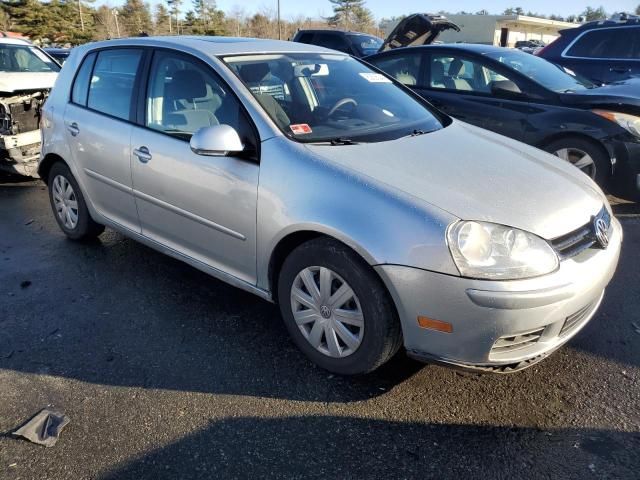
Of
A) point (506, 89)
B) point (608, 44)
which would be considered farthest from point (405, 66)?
point (608, 44)

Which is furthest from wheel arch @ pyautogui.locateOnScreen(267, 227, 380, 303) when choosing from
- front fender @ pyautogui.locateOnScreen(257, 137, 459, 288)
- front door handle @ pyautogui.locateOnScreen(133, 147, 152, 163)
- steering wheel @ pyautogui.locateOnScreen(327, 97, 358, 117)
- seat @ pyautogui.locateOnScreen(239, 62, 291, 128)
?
front door handle @ pyautogui.locateOnScreen(133, 147, 152, 163)

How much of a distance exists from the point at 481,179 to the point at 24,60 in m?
7.73

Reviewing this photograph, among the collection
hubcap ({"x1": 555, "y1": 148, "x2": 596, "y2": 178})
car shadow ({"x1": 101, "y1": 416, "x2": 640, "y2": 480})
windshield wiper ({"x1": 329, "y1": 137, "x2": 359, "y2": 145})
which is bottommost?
car shadow ({"x1": 101, "y1": 416, "x2": 640, "y2": 480})

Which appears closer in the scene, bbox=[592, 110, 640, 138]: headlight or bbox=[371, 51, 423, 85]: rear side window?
bbox=[592, 110, 640, 138]: headlight

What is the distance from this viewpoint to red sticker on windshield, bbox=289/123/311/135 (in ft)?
9.48

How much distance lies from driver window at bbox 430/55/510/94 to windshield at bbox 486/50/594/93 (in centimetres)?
19

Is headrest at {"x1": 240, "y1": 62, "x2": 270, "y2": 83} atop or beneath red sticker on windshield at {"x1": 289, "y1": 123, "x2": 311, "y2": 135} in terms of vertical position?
atop

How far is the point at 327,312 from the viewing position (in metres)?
2.65

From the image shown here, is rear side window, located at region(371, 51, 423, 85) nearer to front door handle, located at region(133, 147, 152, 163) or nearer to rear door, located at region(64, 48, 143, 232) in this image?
rear door, located at region(64, 48, 143, 232)

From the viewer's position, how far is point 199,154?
2889 mm

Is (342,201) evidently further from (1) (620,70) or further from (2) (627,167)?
(1) (620,70)

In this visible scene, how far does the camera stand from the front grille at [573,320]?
245 centimetres

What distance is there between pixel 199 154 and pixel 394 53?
4.30 meters

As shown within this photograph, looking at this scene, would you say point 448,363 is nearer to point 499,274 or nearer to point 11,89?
point 499,274
